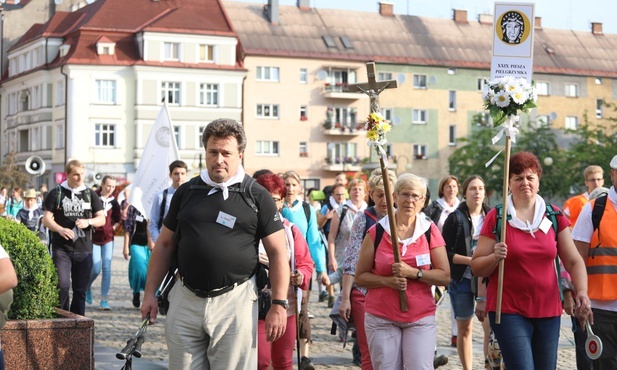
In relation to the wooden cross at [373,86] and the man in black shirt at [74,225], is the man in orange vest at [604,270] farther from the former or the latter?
the man in black shirt at [74,225]

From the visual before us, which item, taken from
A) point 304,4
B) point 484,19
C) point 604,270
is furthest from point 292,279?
point 484,19

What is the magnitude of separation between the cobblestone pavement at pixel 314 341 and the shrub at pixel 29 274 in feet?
5.99

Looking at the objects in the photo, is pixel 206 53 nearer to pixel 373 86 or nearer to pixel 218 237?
pixel 373 86

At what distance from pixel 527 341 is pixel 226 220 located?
2.18m

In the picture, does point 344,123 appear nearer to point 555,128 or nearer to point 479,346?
point 555,128

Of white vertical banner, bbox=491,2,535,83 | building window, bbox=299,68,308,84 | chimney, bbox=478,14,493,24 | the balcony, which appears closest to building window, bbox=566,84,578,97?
chimney, bbox=478,14,493,24

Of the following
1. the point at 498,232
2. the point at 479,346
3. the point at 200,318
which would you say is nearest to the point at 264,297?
the point at 200,318

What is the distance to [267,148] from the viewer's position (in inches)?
3095

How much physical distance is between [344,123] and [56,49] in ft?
67.0

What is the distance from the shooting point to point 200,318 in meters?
6.74

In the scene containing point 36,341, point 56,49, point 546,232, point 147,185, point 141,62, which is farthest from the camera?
point 56,49

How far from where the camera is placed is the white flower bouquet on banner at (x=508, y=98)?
26.8ft

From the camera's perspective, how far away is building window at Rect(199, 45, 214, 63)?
3004 inches

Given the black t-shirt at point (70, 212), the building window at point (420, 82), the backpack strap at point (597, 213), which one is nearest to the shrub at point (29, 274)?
the black t-shirt at point (70, 212)
